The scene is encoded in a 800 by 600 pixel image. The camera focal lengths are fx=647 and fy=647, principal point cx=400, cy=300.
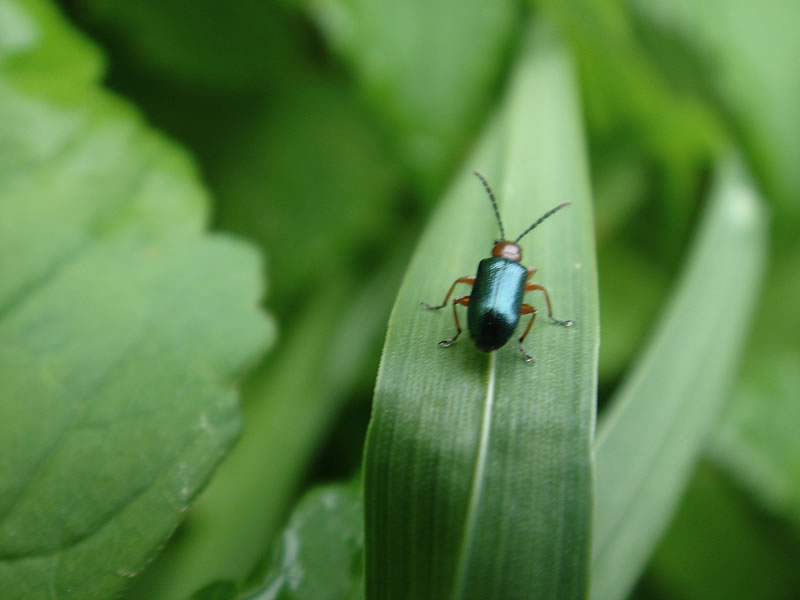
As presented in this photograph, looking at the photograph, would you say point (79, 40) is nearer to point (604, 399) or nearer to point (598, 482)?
point (598, 482)

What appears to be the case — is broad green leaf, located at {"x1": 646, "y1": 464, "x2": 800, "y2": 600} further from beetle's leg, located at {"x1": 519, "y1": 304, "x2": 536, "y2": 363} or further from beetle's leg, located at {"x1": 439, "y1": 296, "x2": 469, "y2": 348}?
beetle's leg, located at {"x1": 439, "y1": 296, "x2": 469, "y2": 348}

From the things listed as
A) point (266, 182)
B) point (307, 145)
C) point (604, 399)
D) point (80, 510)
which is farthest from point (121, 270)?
point (604, 399)

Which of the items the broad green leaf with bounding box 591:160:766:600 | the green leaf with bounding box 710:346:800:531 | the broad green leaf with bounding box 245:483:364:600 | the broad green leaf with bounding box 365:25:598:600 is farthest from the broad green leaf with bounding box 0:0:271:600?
the green leaf with bounding box 710:346:800:531

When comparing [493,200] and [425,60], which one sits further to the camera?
[425,60]

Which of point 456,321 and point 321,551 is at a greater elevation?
point 456,321

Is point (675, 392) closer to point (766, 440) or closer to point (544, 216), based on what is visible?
point (544, 216)

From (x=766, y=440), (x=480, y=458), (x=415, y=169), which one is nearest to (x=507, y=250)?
(x=480, y=458)
